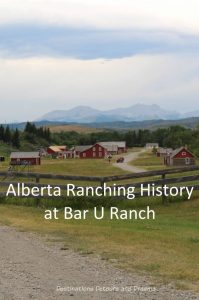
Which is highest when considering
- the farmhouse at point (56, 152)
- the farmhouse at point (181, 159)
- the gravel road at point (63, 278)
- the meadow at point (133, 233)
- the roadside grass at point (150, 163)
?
the gravel road at point (63, 278)

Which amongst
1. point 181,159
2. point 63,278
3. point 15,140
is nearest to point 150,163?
point 181,159

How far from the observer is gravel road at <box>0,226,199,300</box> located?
24.6 ft

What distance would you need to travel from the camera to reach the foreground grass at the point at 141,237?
30.4ft

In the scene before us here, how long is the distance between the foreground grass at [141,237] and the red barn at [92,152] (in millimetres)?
137457

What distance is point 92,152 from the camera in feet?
513

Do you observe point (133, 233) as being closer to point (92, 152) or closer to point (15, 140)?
point (92, 152)

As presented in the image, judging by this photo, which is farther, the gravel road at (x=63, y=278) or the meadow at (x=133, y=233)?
the meadow at (x=133, y=233)

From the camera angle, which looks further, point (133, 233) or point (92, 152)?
point (92, 152)

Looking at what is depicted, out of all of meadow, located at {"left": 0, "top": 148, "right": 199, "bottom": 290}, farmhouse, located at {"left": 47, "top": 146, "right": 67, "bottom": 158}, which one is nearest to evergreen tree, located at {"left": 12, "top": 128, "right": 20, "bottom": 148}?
farmhouse, located at {"left": 47, "top": 146, "right": 67, "bottom": 158}

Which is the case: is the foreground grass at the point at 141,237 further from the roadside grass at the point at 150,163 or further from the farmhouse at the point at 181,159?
the farmhouse at the point at 181,159

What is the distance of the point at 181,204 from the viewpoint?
60.3 feet

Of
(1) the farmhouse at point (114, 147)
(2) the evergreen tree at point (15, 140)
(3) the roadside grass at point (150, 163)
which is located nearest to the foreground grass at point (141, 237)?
(3) the roadside grass at point (150, 163)

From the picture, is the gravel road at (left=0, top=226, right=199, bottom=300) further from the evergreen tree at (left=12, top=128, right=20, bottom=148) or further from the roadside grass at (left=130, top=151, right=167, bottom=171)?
the evergreen tree at (left=12, top=128, right=20, bottom=148)

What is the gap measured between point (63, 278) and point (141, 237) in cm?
404
